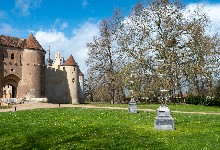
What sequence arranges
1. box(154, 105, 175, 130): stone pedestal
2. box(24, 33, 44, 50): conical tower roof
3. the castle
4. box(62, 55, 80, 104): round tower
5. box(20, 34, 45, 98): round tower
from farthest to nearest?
box(62, 55, 80, 104): round tower < box(24, 33, 44, 50): conical tower roof < box(20, 34, 45, 98): round tower < the castle < box(154, 105, 175, 130): stone pedestal

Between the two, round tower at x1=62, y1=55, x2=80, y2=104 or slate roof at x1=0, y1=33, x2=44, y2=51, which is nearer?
slate roof at x1=0, y1=33, x2=44, y2=51

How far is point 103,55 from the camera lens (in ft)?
143

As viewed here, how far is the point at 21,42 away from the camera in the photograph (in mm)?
41562

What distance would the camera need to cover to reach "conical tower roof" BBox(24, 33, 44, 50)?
41.1 m

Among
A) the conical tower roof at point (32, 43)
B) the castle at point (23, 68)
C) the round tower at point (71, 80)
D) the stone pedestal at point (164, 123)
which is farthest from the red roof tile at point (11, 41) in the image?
the stone pedestal at point (164, 123)

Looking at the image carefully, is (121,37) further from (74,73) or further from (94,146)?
(94,146)

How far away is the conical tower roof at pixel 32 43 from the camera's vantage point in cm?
4114

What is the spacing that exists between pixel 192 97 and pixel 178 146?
1339 inches

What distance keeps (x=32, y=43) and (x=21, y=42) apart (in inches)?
58.9

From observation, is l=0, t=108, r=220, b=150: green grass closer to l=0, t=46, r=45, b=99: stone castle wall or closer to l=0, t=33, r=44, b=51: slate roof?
l=0, t=46, r=45, b=99: stone castle wall

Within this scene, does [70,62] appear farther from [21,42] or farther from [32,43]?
[21,42]

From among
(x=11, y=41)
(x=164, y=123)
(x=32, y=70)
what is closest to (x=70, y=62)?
(x=32, y=70)

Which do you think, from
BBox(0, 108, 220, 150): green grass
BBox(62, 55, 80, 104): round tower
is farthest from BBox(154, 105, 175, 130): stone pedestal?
BBox(62, 55, 80, 104): round tower

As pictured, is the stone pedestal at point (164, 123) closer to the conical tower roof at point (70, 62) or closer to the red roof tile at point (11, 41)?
the red roof tile at point (11, 41)
